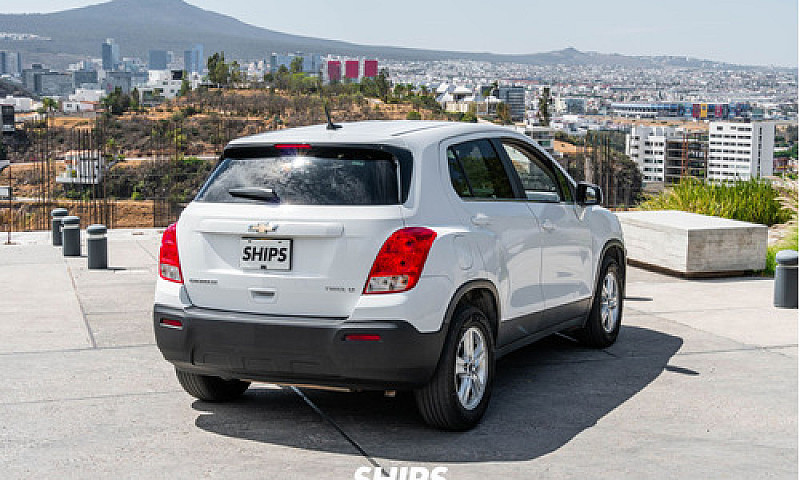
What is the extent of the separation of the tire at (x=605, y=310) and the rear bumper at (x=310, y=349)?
9.24 ft

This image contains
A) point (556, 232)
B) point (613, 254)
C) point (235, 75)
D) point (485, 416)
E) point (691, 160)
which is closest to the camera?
point (485, 416)

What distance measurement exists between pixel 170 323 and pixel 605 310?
3.85 metres

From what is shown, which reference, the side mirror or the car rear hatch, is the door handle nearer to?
the car rear hatch

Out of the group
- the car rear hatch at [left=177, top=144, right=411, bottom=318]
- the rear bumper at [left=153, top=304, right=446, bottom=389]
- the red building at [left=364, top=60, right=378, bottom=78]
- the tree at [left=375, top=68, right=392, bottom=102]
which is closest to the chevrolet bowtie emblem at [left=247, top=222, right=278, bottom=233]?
the car rear hatch at [left=177, top=144, right=411, bottom=318]

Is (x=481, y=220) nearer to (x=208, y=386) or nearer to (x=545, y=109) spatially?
(x=208, y=386)

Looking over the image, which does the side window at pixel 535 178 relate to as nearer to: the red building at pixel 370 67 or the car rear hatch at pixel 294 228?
the car rear hatch at pixel 294 228

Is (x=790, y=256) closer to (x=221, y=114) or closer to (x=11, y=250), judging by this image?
(x=11, y=250)

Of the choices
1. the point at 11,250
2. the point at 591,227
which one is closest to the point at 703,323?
the point at 591,227

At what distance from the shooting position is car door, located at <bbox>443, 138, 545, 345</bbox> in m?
6.05

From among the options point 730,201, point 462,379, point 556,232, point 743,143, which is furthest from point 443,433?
point 743,143

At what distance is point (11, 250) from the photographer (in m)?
16.0

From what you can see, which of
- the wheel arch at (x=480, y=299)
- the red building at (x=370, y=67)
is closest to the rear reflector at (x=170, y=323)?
the wheel arch at (x=480, y=299)

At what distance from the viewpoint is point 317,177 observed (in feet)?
18.4

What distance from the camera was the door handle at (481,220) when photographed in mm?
5992
